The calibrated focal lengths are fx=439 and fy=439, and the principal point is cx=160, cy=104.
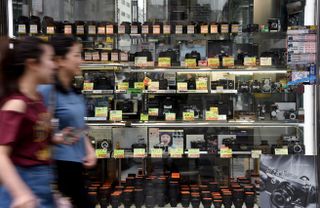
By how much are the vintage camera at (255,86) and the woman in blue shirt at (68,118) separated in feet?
7.52

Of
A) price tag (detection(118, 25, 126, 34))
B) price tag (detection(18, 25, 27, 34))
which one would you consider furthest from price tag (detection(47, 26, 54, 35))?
price tag (detection(118, 25, 126, 34))

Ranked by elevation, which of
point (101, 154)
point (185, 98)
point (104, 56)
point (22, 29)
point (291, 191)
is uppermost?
point (22, 29)

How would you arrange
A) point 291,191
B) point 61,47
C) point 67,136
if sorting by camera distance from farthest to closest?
point 291,191 < point 61,47 < point 67,136

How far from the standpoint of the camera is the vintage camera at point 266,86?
4539 mm

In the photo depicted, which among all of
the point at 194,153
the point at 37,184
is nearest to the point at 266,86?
the point at 194,153

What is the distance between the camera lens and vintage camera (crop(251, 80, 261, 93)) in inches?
180

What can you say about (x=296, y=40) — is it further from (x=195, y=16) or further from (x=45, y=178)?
(x=45, y=178)

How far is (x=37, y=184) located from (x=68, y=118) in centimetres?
76

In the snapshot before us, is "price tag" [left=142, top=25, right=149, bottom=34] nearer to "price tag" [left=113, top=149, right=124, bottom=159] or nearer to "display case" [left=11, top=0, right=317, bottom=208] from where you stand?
"display case" [left=11, top=0, right=317, bottom=208]

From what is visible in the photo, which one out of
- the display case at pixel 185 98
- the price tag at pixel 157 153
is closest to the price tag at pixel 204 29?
the display case at pixel 185 98

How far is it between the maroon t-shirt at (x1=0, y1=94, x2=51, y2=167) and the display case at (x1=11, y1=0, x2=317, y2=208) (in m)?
2.48

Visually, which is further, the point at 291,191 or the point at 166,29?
the point at 166,29

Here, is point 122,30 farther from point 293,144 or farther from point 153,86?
point 293,144

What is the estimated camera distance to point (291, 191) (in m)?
3.81
